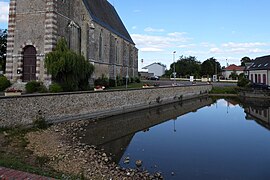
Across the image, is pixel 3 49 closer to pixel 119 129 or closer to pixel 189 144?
pixel 119 129

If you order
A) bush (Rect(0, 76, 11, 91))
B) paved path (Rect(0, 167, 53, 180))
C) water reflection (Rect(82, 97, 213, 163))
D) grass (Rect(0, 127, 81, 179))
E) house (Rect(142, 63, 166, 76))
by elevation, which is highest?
house (Rect(142, 63, 166, 76))

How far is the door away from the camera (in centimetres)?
2200

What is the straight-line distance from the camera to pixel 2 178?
5105 millimetres

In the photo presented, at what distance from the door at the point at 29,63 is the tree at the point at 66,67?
2.59m

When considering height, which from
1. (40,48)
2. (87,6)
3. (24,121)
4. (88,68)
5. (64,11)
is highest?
(87,6)

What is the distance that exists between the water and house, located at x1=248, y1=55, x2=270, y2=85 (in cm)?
1967

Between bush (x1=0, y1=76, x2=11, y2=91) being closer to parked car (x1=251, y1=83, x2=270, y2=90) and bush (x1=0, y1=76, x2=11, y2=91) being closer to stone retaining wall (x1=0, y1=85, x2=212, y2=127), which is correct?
stone retaining wall (x1=0, y1=85, x2=212, y2=127)

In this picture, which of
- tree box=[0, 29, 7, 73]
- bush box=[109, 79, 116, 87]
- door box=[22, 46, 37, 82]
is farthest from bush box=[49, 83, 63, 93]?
tree box=[0, 29, 7, 73]

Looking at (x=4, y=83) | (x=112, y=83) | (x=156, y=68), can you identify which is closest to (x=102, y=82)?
(x=112, y=83)

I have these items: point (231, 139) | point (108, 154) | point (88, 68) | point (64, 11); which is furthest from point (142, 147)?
point (64, 11)

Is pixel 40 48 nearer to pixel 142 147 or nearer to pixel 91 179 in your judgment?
pixel 142 147

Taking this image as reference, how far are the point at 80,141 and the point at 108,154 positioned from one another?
7.14ft

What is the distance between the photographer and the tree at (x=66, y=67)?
1933cm

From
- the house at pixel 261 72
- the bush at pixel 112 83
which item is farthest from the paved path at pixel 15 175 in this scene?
the house at pixel 261 72
